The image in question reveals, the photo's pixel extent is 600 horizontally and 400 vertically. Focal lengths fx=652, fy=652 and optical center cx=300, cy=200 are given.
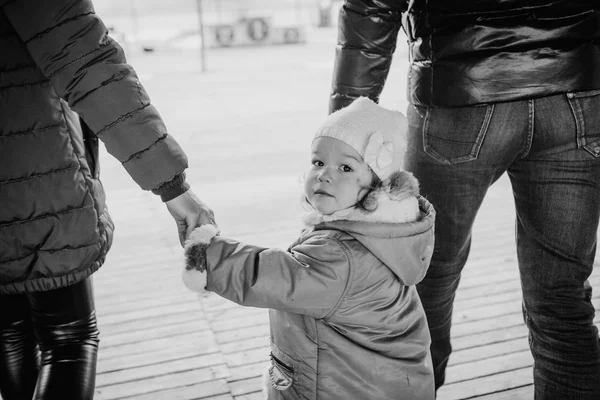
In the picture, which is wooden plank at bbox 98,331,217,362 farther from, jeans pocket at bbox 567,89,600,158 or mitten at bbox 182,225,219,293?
jeans pocket at bbox 567,89,600,158

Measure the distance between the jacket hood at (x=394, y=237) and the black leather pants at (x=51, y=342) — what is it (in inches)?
23.1

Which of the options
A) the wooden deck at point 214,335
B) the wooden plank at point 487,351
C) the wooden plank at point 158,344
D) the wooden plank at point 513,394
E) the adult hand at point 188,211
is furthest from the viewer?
the wooden plank at point 158,344

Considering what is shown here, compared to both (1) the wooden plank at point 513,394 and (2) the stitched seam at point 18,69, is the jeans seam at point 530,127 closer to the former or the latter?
(1) the wooden plank at point 513,394

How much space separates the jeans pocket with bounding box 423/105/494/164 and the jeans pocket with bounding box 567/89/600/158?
185mm

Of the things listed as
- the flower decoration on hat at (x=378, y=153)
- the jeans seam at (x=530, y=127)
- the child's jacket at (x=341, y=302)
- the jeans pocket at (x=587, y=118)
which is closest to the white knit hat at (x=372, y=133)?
the flower decoration on hat at (x=378, y=153)

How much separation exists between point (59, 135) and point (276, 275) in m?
0.54

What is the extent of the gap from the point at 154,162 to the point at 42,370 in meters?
0.54

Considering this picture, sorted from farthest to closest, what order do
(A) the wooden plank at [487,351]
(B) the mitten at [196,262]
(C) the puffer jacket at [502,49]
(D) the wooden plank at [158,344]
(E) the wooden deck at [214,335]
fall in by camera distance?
(D) the wooden plank at [158,344] < (A) the wooden plank at [487,351] < (E) the wooden deck at [214,335] < (C) the puffer jacket at [502,49] < (B) the mitten at [196,262]

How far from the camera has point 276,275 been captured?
1.28 meters

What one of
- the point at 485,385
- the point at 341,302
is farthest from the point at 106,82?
the point at 485,385

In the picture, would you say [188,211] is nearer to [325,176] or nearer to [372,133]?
[325,176]

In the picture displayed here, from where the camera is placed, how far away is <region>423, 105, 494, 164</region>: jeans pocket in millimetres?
1491

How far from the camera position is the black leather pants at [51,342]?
1.47m

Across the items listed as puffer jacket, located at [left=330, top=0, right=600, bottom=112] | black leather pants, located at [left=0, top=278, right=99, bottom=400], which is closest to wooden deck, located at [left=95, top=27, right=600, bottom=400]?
black leather pants, located at [left=0, top=278, right=99, bottom=400]
